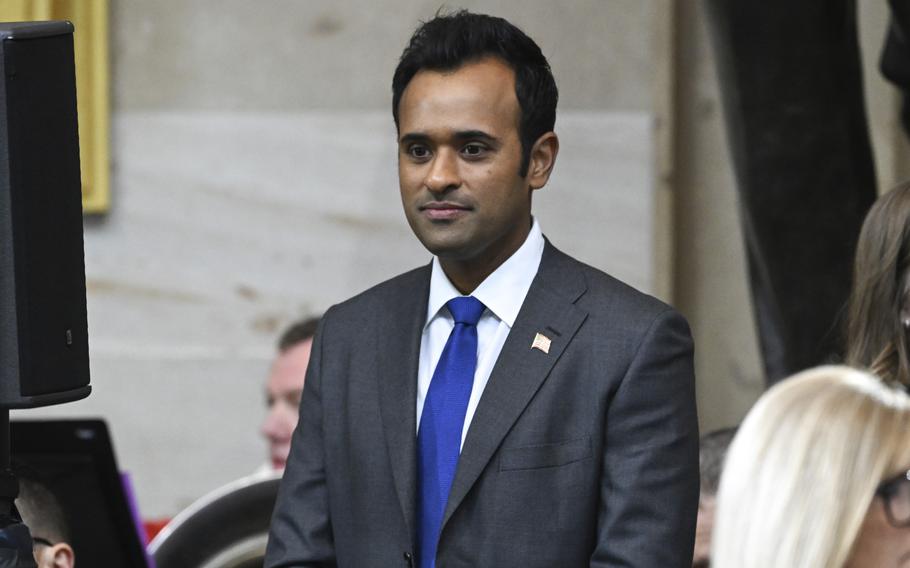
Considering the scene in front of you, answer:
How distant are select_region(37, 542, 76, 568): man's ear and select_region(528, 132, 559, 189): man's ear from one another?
1.11 meters

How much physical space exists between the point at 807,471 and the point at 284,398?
353cm

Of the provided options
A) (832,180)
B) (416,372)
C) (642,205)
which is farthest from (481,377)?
(642,205)

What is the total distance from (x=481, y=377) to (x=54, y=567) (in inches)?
37.3

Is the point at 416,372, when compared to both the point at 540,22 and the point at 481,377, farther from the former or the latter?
the point at 540,22

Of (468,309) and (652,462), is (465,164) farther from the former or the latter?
(652,462)

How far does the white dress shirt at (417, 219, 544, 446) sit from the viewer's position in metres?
3.00

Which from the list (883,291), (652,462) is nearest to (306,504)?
(652,462)

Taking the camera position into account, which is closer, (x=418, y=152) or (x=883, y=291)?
(x=418, y=152)

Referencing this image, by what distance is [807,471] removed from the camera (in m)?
1.82

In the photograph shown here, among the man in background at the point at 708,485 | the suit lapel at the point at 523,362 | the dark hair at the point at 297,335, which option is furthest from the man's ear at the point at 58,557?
the dark hair at the point at 297,335

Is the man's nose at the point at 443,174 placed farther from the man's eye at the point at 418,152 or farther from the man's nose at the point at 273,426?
the man's nose at the point at 273,426

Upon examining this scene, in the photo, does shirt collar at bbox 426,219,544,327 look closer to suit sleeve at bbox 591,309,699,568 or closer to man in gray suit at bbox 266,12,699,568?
man in gray suit at bbox 266,12,699,568

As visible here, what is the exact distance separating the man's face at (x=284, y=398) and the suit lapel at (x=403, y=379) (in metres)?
2.05

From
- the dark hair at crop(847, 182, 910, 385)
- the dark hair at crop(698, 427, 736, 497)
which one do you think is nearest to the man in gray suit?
the dark hair at crop(847, 182, 910, 385)
